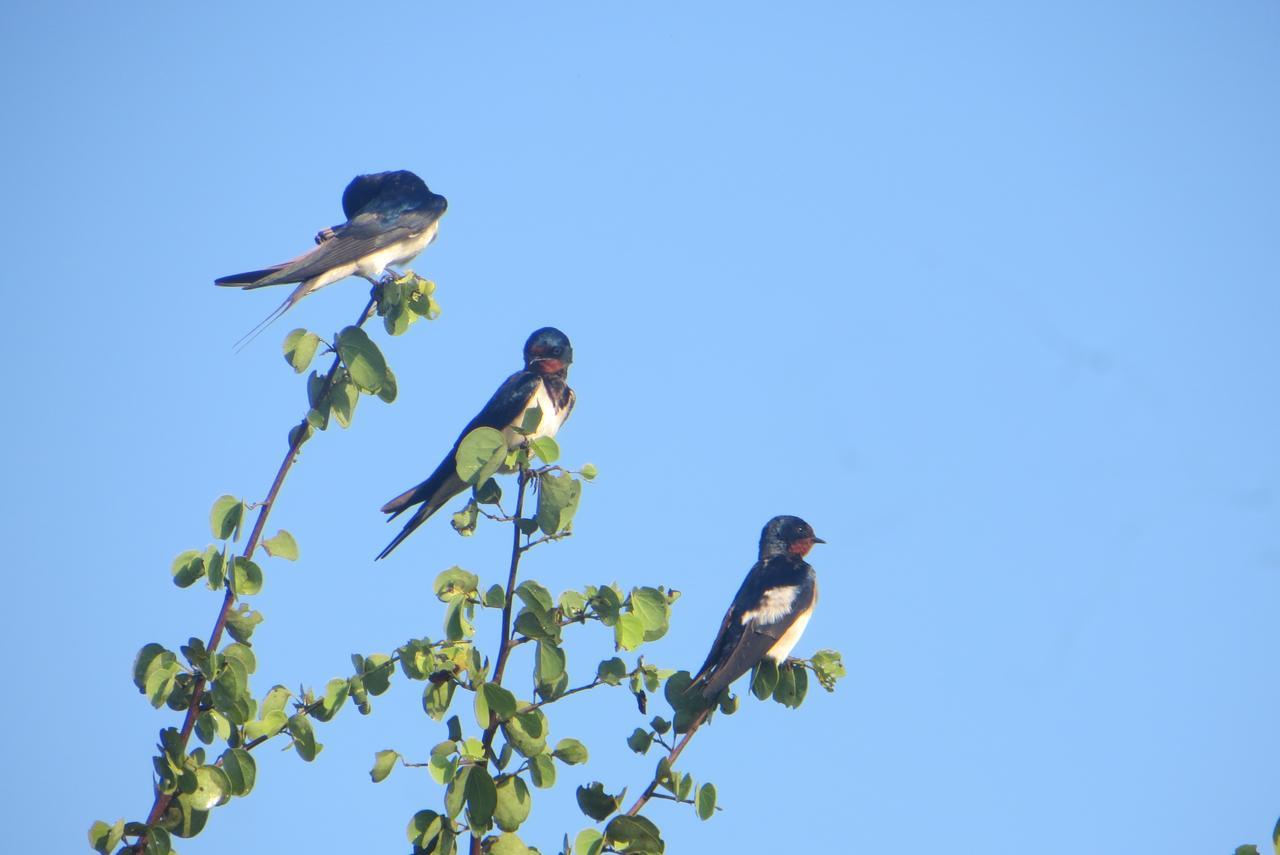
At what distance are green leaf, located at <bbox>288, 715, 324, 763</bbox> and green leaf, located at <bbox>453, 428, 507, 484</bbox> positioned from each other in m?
0.78

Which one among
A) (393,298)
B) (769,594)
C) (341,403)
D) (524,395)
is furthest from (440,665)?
(524,395)

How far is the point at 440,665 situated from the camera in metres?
3.50

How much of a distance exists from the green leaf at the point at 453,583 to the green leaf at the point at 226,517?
54cm

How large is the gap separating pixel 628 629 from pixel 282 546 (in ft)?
3.10

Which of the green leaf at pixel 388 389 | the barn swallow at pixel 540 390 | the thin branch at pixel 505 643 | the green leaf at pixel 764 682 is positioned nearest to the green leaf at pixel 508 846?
the thin branch at pixel 505 643

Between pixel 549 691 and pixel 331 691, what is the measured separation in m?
0.56

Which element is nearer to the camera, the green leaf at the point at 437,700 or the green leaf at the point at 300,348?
the green leaf at the point at 437,700

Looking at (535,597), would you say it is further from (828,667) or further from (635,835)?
(828,667)

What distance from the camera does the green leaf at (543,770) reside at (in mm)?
3439

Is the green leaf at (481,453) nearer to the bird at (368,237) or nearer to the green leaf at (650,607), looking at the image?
the green leaf at (650,607)

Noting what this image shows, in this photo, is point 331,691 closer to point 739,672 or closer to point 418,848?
point 418,848

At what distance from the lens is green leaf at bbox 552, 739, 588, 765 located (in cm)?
354

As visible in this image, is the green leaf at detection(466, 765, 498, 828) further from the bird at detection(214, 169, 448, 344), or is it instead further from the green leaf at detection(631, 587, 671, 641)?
the bird at detection(214, 169, 448, 344)

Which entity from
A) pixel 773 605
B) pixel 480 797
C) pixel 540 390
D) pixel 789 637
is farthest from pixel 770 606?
pixel 480 797
